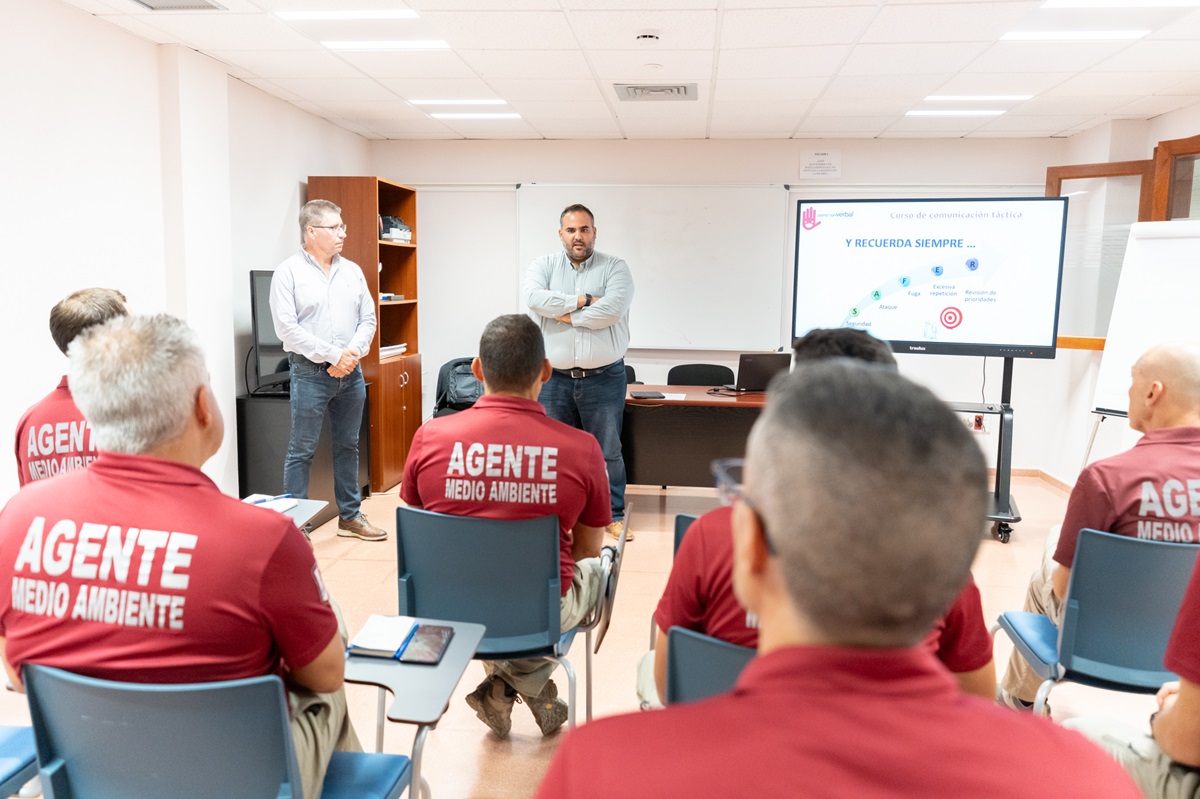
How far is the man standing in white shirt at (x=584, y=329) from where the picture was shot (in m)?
4.42

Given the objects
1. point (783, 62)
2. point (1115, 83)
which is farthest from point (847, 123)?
point (783, 62)

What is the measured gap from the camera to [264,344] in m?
4.79

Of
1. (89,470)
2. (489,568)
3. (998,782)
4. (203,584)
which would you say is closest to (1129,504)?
(489,568)

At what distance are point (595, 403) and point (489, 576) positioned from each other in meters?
2.44

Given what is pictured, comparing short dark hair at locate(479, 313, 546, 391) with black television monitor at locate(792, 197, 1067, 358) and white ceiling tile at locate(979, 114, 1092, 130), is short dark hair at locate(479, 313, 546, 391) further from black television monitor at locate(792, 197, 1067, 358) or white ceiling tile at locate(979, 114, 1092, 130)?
white ceiling tile at locate(979, 114, 1092, 130)

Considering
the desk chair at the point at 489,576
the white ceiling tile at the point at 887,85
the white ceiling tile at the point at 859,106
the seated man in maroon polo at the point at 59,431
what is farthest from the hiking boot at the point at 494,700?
the white ceiling tile at the point at 859,106

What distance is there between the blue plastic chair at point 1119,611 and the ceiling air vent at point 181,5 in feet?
11.9

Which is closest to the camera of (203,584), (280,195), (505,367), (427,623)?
(203,584)

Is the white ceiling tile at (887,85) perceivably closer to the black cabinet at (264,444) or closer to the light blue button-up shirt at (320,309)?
the light blue button-up shirt at (320,309)

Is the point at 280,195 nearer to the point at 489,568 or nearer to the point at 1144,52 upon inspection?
the point at 489,568

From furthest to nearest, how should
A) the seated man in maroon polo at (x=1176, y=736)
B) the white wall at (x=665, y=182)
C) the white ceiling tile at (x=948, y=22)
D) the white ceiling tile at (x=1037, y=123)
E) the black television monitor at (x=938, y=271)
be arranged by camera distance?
the white wall at (x=665, y=182) < the white ceiling tile at (x=1037, y=123) < the black television monitor at (x=938, y=271) < the white ceiling tile at (x=948, y=22) < the seated man in maroon polo at (x=1176, y=736)

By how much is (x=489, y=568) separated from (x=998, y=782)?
1.63 metres

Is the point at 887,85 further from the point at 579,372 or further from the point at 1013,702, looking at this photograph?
the point at 1013,702

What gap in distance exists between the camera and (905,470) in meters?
0.64
